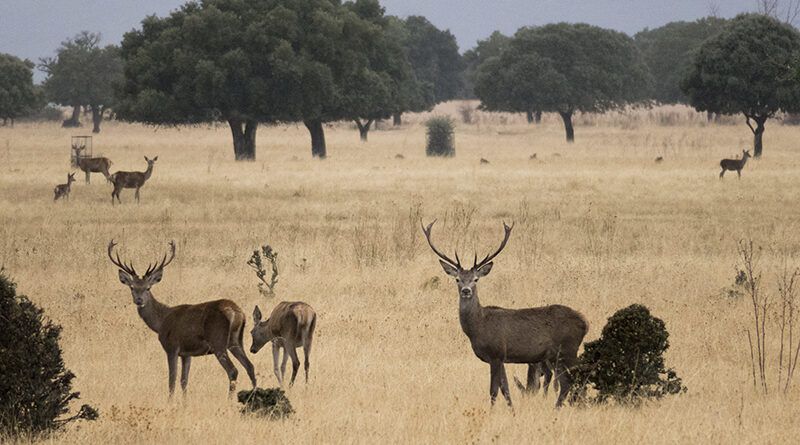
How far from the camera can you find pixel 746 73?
56.8m

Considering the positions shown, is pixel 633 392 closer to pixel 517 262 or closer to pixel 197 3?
pixel 517 262

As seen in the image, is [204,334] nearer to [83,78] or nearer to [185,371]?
[185,371]

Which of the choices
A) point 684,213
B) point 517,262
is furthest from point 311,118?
point 517,262

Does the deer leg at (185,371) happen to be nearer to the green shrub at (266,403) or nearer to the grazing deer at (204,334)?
the grazing deer at (204,334)

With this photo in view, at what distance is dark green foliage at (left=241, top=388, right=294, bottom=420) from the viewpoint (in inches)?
375

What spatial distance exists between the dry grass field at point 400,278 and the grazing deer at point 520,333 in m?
0.37

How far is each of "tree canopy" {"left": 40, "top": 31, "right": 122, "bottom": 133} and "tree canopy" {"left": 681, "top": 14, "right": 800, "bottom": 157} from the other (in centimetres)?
5569

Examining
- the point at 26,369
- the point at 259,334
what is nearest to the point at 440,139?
the point at 259,334

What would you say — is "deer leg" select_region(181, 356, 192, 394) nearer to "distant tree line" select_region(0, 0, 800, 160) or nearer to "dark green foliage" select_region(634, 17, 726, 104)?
"distant tree line" select_region(0, 0, 800, 160)

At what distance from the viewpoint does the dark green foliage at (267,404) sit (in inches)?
375

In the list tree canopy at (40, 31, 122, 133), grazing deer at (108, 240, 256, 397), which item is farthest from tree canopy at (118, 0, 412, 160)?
tree canopy at (40, 31, 122, 133)

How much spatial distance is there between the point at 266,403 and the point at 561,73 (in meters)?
74.5

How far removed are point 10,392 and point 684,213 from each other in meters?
22.0

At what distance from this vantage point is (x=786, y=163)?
1893 inches
